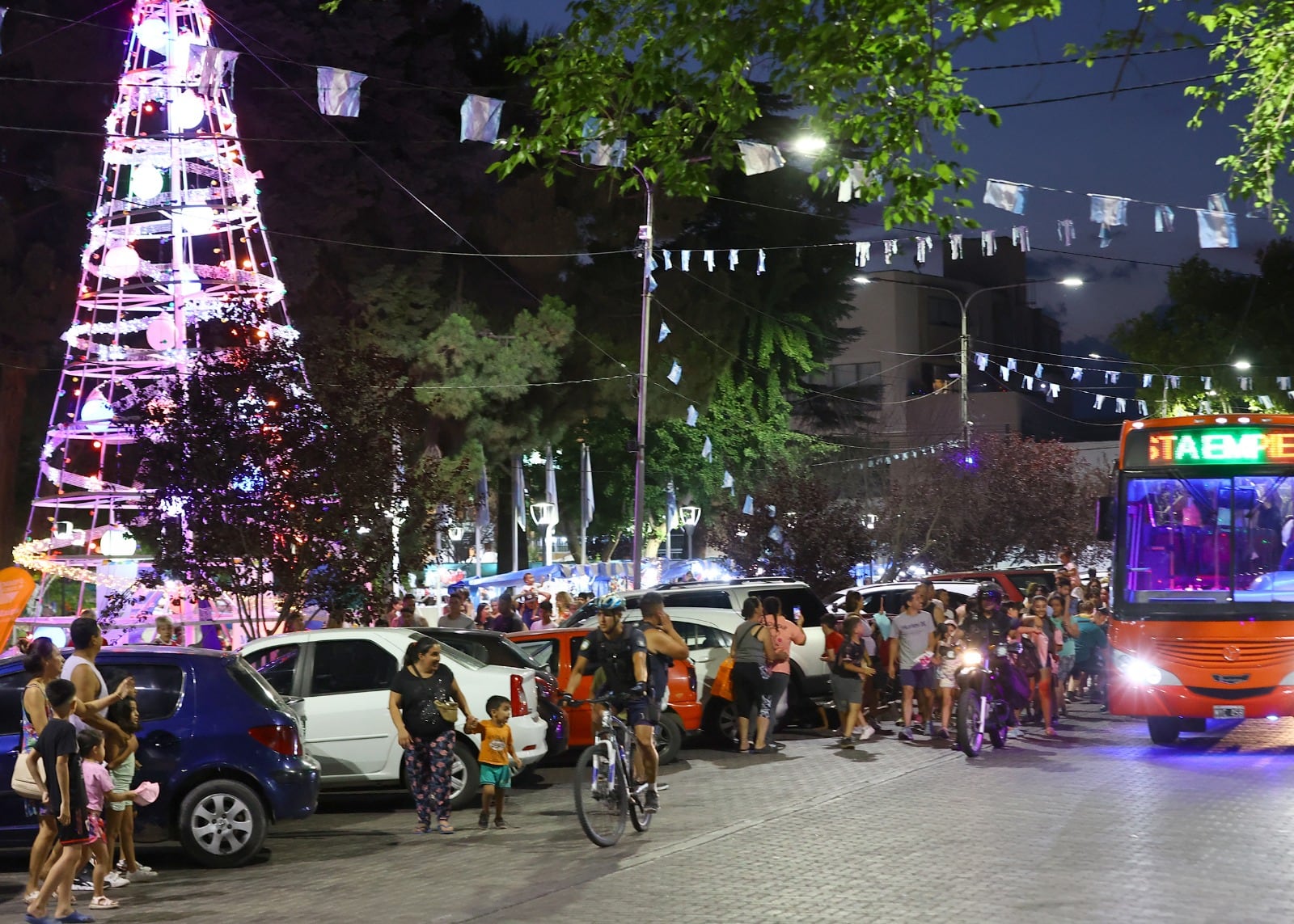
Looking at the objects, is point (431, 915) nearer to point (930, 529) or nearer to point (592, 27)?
point (592, 27)

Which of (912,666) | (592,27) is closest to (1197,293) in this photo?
(912,666)

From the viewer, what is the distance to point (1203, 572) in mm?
16797

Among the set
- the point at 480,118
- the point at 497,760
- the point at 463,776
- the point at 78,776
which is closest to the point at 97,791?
the point at 78,776

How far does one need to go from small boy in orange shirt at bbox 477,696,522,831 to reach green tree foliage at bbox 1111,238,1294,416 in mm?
53069

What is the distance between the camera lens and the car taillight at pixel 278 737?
11.5m

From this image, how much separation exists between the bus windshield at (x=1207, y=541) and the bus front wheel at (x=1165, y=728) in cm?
134

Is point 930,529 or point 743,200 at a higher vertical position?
point 743,200

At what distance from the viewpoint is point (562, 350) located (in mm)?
42781

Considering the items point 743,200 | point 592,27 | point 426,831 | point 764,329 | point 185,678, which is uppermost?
point 743,200

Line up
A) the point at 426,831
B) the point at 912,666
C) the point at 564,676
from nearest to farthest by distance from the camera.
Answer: the point at 426,831, the point at 564,676, the point at 912,666

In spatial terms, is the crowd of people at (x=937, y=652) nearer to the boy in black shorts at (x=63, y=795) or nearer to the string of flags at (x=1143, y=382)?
the boy in black shorts at (x=63, y=795)

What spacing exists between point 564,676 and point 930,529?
2653 centimetres

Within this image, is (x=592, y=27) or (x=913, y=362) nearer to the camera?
(x=592, y=27)

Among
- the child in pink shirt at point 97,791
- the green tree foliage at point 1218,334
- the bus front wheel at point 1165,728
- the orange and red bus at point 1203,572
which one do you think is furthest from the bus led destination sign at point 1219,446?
the green tree foliage at point 1218,334
